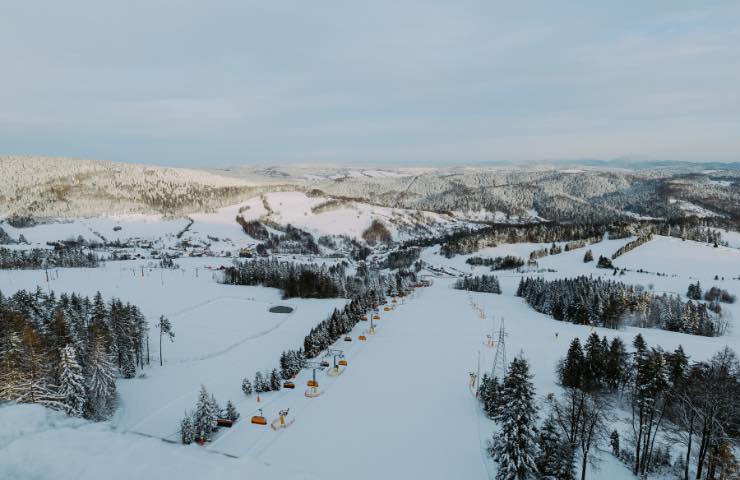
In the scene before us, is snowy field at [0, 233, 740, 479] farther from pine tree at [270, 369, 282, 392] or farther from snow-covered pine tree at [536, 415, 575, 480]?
snow-covered pine tree at [536, 415, 575, 480]

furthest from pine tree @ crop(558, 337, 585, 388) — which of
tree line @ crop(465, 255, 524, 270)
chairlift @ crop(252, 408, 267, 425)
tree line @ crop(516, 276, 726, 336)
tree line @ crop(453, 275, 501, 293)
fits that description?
tree line @ crop(465, 255, 524, 270)

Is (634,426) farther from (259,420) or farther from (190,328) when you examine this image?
(190,328)

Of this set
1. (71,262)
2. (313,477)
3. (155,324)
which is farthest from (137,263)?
(313,477)

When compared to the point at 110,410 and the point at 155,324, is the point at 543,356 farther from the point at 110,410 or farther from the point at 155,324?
the point at 155,324

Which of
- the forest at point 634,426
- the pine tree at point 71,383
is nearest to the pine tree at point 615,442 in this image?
the forest at point 634,426

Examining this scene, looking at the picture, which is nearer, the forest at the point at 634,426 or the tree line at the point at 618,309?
the forest at the point at 634,426

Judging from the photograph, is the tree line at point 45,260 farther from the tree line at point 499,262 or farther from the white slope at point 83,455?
the white slope at point 83,455

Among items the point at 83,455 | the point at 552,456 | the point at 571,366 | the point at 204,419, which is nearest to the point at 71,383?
the point at 204,419
